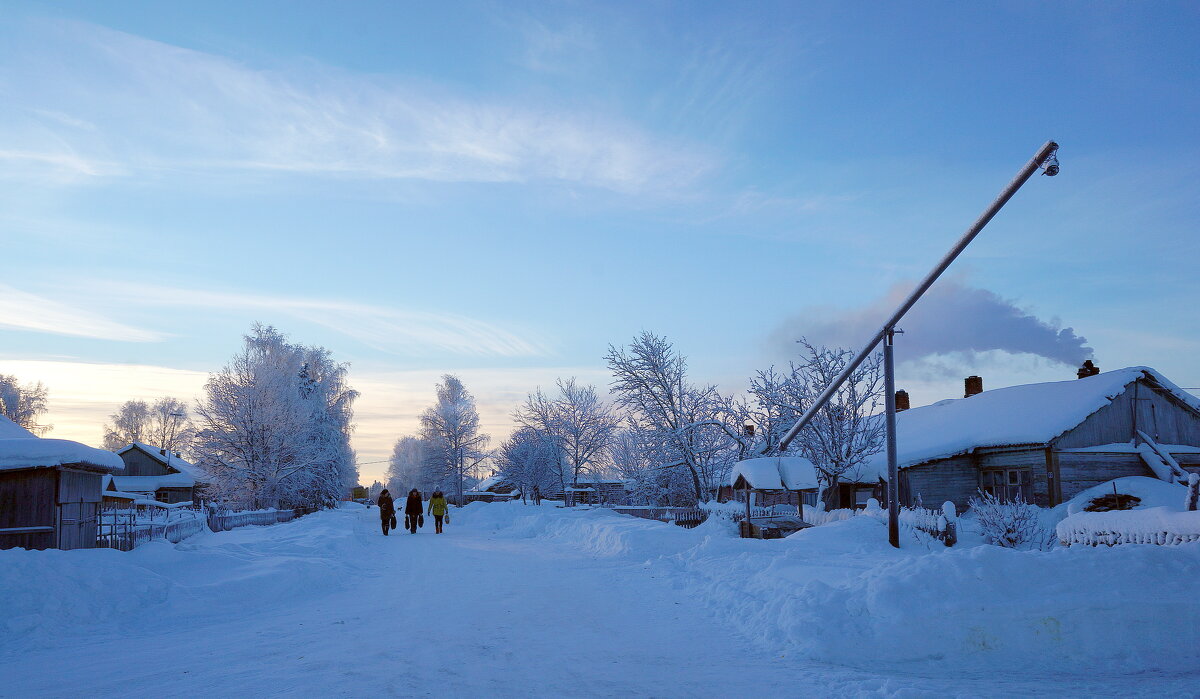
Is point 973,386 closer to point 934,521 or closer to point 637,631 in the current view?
point 934,521

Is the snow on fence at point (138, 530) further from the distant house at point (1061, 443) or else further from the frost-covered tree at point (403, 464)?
the frost-covered tree at point (403, 464)

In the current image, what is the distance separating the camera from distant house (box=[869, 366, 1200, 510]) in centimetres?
2712

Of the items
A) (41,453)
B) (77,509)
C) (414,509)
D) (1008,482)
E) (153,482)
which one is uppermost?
(41,453)

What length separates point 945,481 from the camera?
101ft

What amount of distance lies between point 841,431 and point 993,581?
2524cm

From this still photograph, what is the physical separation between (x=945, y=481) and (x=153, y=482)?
177 feet

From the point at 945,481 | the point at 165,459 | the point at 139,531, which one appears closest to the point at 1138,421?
the point at 945,481

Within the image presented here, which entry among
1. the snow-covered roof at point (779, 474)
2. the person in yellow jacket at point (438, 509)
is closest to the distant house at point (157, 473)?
the person in yellow jacket at point (438, 509)

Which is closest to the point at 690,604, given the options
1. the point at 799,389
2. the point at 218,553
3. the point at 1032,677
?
the point at 1032,677

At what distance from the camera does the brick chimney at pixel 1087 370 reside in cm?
3478

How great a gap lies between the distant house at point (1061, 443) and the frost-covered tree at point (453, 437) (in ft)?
170

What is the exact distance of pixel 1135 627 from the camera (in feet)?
27.4

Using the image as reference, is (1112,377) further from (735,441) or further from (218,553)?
(218,553)

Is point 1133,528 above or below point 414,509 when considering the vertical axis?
above
